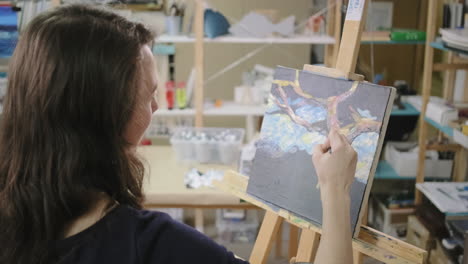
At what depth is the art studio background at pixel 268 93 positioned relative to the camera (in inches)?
85.7

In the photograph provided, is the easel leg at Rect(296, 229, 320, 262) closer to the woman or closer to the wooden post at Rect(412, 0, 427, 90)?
the woman

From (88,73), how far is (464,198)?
1.69 meters

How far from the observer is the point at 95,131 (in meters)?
0.87

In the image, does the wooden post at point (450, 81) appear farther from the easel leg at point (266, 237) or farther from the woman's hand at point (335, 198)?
the woman's hand at point (335, 198)

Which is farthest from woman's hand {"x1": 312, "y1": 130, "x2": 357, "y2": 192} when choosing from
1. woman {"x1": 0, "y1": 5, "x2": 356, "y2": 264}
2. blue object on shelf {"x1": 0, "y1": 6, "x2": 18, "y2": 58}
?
blue object on shelf {"x1": 0, "y1": 6, "x2": 18, "y2": 58}

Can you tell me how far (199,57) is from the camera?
2492 mm

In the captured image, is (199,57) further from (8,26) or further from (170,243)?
(170,243)

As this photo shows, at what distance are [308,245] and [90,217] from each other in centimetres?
63

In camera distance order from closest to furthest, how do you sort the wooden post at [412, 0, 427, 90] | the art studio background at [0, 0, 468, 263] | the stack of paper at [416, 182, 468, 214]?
1. the stack of paper at [416, 182, 468, 214]
2. the art studio background at [0, 0, 468, 263]
3. the wooden post at [412, 0, 427, 90]

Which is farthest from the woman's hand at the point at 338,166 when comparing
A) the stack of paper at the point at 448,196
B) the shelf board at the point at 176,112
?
the shelf board at the point at 176,112

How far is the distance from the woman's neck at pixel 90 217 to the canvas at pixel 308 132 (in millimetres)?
564

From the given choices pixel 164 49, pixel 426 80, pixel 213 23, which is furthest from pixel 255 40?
pixel 426 80

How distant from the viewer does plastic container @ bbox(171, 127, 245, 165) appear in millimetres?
2469

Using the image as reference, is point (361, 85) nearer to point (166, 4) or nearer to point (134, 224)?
point (134, 224)
